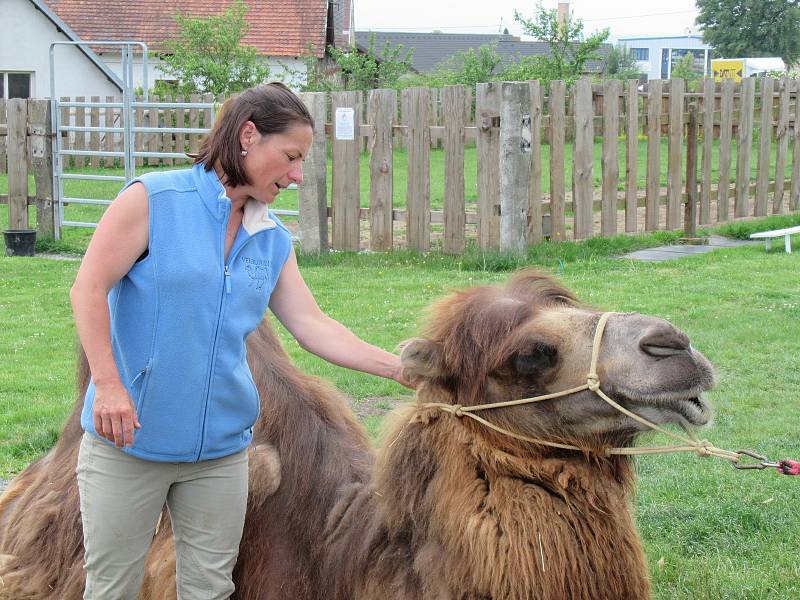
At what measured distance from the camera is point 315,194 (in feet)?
44.8

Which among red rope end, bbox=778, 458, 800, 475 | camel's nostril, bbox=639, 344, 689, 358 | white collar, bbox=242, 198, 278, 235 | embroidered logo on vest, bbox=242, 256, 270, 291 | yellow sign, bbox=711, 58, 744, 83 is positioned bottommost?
red rope end, bbox=778, 458, 800, 475

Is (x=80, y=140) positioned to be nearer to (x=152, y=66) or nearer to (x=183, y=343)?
(x=152, y=66)

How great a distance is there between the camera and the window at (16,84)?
3512 cm

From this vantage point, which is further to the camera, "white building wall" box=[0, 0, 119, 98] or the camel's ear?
"white building wall" box=[0, 0, 119, 98]

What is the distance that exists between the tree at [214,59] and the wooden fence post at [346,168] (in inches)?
613

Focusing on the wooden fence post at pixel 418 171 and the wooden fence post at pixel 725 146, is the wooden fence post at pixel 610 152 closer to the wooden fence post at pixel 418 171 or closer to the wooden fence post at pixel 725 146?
the wooden fence post at pixel 418 171

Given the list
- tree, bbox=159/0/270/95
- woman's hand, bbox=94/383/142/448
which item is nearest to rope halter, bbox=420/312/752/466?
woman's hand, bbox=94/383/142/448

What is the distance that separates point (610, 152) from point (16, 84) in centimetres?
2719

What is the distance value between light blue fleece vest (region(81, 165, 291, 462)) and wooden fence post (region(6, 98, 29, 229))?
13.5 m

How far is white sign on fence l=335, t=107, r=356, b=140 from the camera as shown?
44.6ft

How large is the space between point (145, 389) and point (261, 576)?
888mm

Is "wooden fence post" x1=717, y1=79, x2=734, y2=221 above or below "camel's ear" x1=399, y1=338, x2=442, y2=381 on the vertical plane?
above

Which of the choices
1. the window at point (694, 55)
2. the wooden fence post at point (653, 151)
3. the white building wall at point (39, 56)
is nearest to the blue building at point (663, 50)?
the window at point (694, 55)

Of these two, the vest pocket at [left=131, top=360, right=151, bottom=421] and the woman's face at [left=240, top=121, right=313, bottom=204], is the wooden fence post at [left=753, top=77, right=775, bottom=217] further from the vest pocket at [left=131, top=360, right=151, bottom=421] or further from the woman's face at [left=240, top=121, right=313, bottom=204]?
the vest pocket at [left=131, top=360, right=151, bottom=421]
